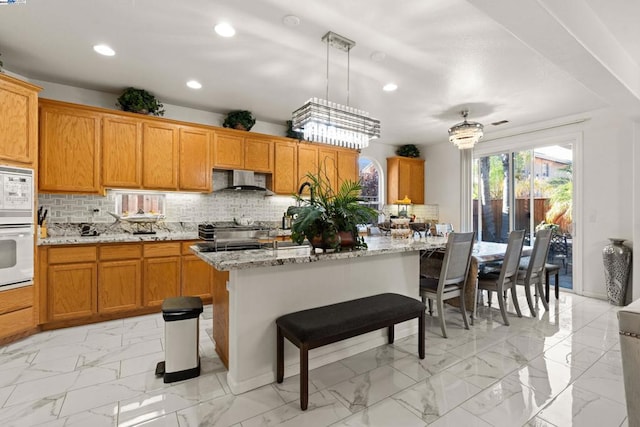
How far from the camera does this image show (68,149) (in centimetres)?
341

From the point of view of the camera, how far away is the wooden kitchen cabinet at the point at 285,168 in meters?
4.87

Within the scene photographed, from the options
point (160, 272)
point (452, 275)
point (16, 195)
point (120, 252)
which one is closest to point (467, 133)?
point (452, 275)

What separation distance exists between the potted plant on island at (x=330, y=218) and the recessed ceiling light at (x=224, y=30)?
4.56 ft

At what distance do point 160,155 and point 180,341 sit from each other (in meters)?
2.69

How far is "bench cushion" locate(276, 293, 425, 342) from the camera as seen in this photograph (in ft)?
6.23

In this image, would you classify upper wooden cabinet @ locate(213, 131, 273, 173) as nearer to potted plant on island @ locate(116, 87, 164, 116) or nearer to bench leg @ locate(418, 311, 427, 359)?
potted plant on island @ locate(116, 87, 164, 116)

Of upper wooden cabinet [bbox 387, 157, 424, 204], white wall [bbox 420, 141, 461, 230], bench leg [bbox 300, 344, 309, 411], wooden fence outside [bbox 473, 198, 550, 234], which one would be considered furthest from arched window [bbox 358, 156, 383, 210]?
bench leg [bbox 300, 344, 309, 411]

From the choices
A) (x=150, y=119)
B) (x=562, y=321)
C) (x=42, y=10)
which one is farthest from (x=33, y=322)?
(x=562, y=321)

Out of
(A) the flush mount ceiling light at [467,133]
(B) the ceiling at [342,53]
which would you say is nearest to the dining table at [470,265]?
(A) the flush mount ceiling light at [467,133]

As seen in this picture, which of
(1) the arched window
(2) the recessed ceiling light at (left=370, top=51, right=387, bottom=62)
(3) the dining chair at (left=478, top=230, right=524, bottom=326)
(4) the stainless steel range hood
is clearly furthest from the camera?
(1) the arched window

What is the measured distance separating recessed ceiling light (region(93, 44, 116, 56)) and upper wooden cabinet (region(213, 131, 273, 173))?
1.60 metres

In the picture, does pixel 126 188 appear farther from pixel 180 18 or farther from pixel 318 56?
pixel 318 56

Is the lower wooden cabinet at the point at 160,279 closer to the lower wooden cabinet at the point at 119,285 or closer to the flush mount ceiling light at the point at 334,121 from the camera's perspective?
the lower wooden cabinet at the point at 119,285

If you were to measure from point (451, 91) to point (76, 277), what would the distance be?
4.79 m
